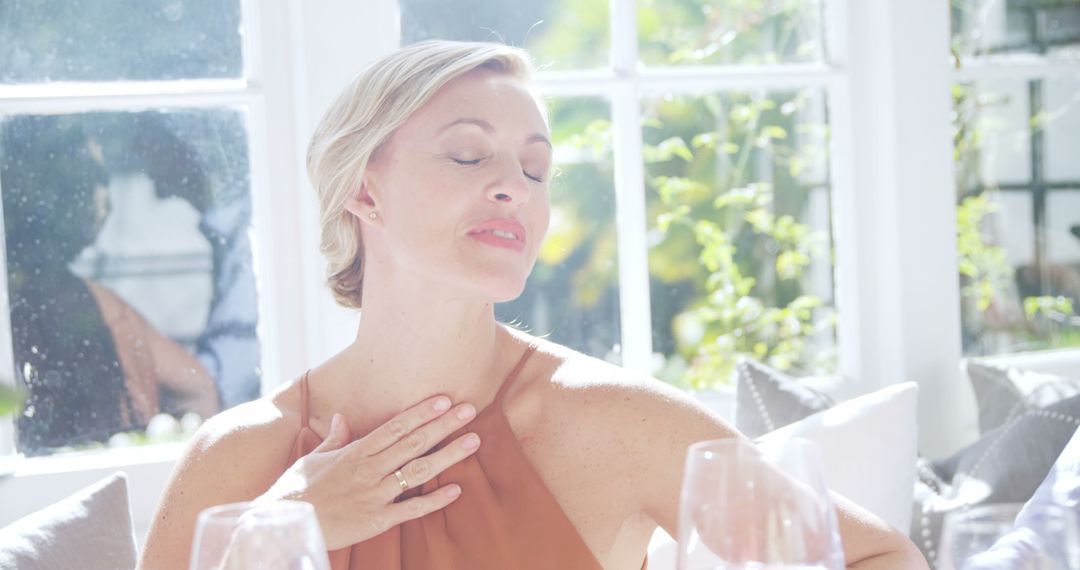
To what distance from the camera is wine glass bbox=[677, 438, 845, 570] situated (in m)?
0.78

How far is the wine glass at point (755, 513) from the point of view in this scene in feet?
2.56

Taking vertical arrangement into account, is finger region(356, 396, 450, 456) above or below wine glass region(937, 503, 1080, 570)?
below

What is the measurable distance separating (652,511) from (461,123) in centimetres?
63

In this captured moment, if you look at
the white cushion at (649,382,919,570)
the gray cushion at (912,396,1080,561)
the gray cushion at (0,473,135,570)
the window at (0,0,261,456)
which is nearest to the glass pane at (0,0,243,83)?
the window at (0,0,261,456)

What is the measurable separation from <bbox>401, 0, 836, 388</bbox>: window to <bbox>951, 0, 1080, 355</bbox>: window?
1.33 feet

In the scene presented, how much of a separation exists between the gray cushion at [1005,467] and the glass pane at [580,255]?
87 centimetres

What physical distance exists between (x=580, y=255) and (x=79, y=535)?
1356 mm

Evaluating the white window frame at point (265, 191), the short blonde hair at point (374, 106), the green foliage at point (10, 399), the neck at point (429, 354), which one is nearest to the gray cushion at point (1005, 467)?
the neck at point (429, 354)

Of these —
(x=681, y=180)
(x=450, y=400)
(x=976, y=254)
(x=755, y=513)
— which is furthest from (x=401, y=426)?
(x=976, y=254)

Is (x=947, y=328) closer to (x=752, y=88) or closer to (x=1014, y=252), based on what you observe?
(x=1014, y=252)

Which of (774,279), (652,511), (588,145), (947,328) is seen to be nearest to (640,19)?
(588,145)

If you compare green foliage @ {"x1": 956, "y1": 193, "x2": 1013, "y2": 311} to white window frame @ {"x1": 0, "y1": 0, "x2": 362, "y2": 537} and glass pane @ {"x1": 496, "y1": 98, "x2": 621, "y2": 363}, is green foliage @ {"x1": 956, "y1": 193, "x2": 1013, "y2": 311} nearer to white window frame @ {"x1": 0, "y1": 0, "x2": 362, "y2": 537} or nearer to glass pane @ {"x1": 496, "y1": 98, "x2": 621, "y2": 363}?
glass pane @ {"x1": 496, "y1": 98, "x2": 621, "y2": 363}

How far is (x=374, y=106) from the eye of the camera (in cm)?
162

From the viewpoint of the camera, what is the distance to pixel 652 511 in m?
1.64
